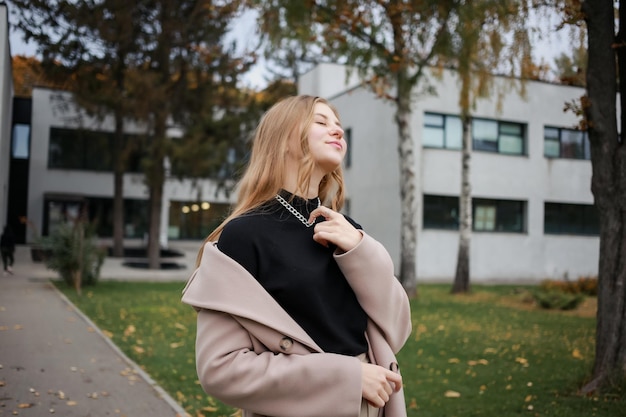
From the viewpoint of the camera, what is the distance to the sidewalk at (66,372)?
620 cm

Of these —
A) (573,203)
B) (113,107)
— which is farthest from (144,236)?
(573,203)

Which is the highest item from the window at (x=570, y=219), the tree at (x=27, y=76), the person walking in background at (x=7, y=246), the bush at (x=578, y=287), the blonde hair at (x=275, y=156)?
the tree at (x=27, y=76)

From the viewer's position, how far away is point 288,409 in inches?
74.7

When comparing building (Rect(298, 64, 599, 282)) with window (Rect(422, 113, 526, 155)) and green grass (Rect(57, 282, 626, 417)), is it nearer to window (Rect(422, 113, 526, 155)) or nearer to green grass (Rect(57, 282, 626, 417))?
window (Rect(422, 113, 526, 155))

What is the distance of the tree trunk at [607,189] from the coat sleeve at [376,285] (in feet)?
16.8

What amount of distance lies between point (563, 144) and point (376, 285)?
29166mm

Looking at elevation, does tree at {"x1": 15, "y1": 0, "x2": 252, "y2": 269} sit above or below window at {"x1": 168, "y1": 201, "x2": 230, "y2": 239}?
above

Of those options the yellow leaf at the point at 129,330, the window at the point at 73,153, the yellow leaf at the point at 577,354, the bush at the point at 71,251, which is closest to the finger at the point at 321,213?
the yellow leaf at the point at 577,354

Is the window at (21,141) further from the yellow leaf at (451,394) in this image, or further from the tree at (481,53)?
the yellow leaf at (451,394)

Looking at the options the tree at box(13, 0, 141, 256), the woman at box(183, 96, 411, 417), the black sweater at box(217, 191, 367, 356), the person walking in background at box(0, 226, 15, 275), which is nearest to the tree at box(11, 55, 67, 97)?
the tree at box(13, 0, 141, 256)

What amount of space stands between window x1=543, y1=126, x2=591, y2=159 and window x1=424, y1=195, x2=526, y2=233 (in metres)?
2.96

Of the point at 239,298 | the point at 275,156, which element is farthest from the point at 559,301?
the point at 239,298

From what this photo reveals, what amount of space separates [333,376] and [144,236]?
4516cm

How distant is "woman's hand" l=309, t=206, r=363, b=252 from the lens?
2.01m
